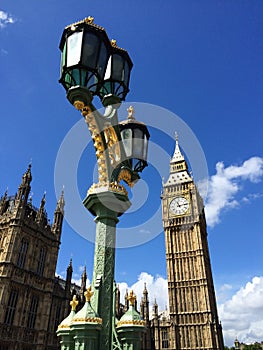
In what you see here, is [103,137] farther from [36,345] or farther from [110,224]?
[36,345]

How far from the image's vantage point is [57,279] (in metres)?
40.8

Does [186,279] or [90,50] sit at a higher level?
[186,279]

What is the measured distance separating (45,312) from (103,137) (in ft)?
107

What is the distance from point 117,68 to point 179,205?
2175 inches

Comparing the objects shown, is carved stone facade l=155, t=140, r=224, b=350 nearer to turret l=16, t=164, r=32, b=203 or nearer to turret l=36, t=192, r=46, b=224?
turret l=36, t=192, r=46, b=224

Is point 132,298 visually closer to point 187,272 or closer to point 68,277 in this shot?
point 68,277

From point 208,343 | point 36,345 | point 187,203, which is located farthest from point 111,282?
point 187,203

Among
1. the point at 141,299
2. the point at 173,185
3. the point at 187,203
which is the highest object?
the point at 173,185

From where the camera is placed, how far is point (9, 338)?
27.0 meters

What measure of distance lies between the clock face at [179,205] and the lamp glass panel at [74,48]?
5541cm

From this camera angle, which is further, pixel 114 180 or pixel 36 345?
pixel 36 345

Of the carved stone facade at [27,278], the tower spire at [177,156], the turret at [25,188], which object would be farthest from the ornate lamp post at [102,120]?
the tower spire at [177,156]

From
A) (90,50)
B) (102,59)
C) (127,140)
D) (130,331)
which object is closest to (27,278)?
(127,140)

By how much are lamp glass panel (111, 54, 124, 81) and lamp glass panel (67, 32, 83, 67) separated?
2.79 ft
